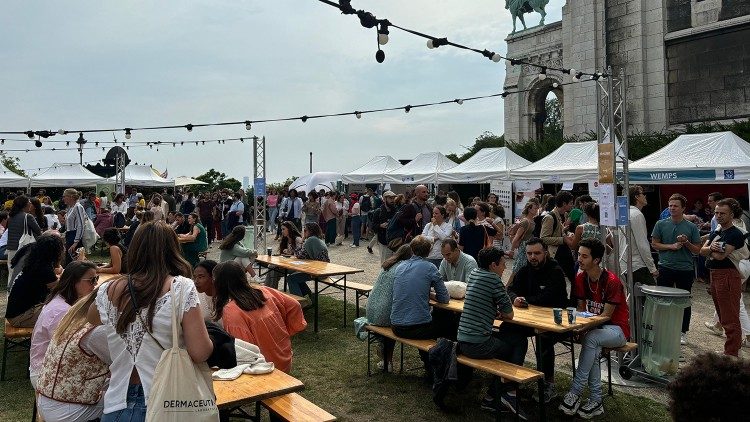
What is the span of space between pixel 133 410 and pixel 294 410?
117 cm

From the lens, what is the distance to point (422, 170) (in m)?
16.8

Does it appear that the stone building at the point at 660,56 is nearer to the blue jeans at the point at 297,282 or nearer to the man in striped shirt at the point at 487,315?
the blue jeans at the point at 297,282

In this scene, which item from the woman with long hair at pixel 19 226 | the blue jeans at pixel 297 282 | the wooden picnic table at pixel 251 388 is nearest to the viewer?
the wooden picnic table at pixel 251 388

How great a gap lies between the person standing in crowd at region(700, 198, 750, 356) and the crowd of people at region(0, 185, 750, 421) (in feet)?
0.04

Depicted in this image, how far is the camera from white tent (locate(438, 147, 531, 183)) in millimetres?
14180

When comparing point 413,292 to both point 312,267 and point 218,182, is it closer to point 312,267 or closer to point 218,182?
point 312,267

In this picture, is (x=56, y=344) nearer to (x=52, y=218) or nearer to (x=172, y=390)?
(x=172, y=390)

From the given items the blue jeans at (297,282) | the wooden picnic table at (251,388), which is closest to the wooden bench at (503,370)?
the wooden picnic table at (251,388)

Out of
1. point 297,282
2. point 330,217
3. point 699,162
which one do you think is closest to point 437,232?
point 297,282

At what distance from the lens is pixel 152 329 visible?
6.56ft

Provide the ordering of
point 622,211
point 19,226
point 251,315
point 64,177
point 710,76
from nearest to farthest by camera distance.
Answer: point 251,315 < point 622,211 < point 19,226 < point 710,76 < point 64,177

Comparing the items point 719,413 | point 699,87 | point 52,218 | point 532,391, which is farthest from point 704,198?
point 52,218

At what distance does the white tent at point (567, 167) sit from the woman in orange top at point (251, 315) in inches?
384

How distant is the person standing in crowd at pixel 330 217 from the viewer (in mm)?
14477
